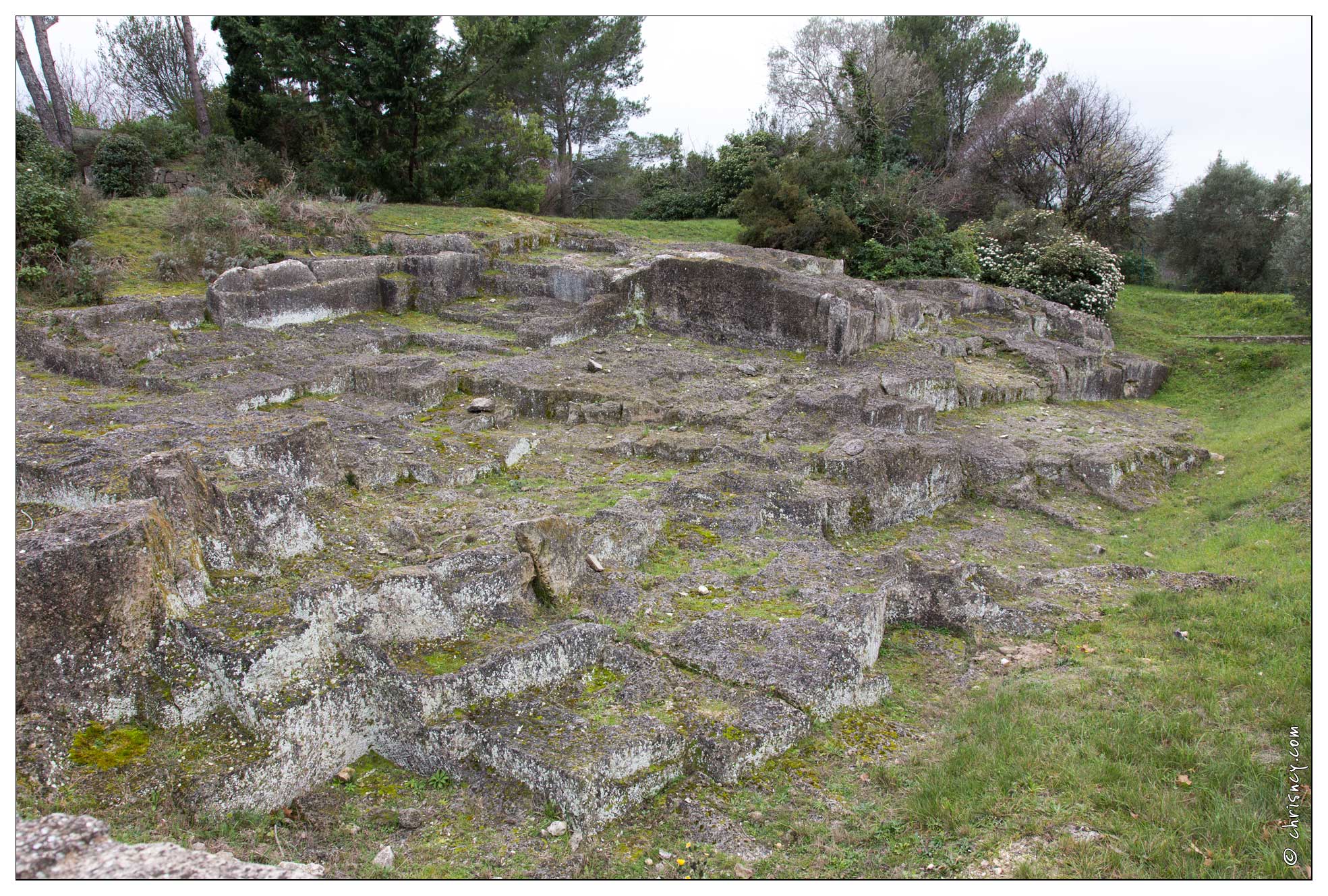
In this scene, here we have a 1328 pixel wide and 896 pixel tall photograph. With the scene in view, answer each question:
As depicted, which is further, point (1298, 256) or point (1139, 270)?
point (1139, 270)

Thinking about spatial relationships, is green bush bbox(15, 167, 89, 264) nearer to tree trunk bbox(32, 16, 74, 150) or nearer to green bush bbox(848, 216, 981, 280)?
tree trunk bbox(32, 16, 74, 150)

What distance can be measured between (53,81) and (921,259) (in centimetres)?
1896

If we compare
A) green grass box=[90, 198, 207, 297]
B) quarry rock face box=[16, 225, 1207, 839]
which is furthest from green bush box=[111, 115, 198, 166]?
quarry rock face box=[16, 225, 1207, 839]

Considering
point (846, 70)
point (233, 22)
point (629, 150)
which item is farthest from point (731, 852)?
point (629, 150)

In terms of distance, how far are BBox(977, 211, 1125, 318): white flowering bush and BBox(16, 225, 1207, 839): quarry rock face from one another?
15.6ft

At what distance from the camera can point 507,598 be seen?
5195 millimetres

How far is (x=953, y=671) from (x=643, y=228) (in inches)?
657

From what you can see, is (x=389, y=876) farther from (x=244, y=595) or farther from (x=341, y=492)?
(x=341, y=492)

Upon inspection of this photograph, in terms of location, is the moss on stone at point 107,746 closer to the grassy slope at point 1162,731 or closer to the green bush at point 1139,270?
the grassy slope at point 1162,731

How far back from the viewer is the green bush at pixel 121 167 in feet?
58.4

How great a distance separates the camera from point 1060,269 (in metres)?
18.1

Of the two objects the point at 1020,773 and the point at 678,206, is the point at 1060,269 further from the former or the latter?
the point at 1020,773

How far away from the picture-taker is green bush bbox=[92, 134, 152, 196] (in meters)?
17.8

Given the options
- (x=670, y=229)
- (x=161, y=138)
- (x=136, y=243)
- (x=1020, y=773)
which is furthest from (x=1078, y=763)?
(x=161, y=138)
